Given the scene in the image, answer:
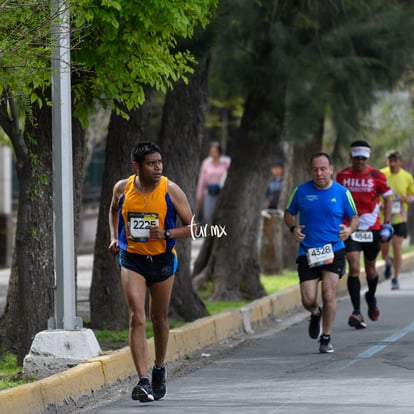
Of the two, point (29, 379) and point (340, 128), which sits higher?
point (340, 128)

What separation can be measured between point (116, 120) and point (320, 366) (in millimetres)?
3923

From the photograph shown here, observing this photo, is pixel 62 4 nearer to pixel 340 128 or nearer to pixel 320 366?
pixel 320 366

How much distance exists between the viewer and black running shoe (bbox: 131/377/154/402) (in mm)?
9586

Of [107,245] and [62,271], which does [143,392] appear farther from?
[107,245]

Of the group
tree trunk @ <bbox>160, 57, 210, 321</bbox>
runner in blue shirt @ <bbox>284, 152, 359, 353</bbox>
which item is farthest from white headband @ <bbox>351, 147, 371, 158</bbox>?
tree trunk @ <bbox>160, 57, 210, 321</bbox>

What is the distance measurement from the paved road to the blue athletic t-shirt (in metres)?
1.06

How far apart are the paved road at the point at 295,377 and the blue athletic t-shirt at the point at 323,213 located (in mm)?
1065

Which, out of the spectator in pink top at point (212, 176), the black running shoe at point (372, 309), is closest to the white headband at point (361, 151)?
the black running shoe at point (372, 309)

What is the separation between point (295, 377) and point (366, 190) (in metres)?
4.18

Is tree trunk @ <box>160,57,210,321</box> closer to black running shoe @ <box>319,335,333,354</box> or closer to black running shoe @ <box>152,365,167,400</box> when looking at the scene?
black running shoe @ <box>319,335,333,354</box>

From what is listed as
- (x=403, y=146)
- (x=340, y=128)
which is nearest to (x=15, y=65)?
(x=340, y=128)

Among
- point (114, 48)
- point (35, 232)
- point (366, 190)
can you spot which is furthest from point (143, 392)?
point (366, 190)

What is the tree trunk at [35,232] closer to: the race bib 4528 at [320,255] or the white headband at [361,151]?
the race bib 4528 at [320,255]

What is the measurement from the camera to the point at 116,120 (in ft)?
46.4
